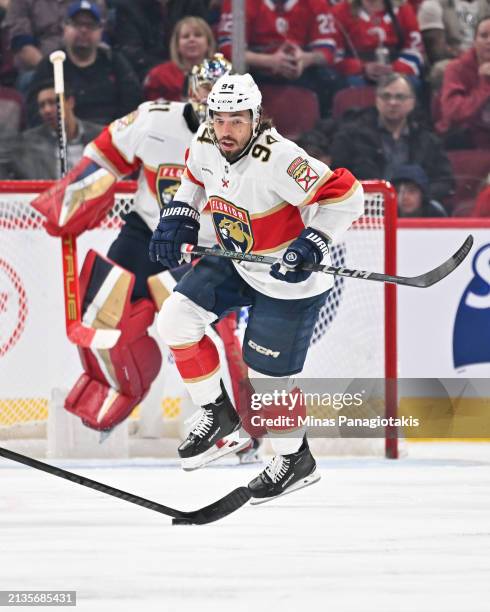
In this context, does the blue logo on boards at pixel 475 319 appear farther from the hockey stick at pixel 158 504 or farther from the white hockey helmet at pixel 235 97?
the white hockey helmet at pixel 235 97

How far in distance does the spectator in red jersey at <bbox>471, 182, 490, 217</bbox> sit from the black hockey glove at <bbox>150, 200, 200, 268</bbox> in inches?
87.7

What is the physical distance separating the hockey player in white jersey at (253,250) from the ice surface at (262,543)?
Answer: 245mm

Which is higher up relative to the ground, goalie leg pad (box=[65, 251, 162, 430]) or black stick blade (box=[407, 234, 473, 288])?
black stick blade (box=[407, 234, 473, 288])

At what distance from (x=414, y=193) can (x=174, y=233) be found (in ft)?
7.75

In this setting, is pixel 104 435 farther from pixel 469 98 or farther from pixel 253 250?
pixel 469 98

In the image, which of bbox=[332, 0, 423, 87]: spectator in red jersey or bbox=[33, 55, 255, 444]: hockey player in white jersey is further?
bbox=[332, 0, 423, 87]: spectator in red jersey

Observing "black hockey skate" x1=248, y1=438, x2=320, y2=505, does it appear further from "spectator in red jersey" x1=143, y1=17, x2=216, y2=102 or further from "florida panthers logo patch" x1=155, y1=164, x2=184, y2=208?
"spectator in red jersey" x1=143, y1=17, x2=216, y2=102

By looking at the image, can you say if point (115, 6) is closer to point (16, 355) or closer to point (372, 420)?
point (16, 355)

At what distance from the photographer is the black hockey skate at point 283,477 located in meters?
4.01

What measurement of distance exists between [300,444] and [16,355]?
151cm

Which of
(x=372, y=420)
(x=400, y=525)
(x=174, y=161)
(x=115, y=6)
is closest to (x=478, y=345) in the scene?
(x=372, y=420)

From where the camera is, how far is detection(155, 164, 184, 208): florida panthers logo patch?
4887 mm

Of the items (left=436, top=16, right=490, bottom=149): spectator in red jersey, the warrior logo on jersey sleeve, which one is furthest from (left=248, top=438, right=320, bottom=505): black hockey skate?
(left=436, top=16, right=490, bottom=149): spectator in red jersey

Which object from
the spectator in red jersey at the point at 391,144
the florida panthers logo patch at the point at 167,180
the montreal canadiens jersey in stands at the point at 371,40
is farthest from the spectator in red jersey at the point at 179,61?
the florida panthers logo patch at the point at 167,180
